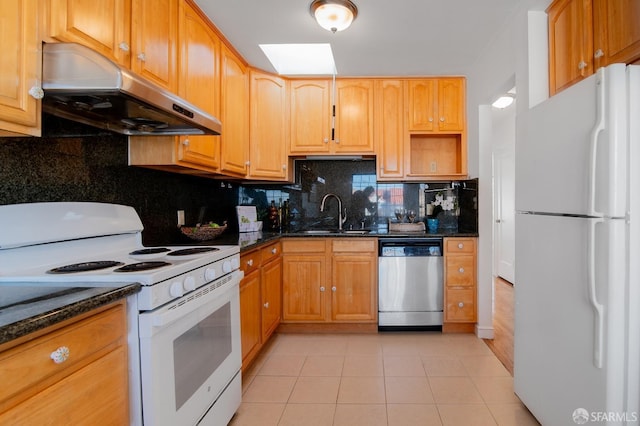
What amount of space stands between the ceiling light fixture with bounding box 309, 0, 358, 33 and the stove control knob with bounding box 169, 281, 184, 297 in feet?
5.83

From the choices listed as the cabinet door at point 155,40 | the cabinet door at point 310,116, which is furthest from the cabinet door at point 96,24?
the cabinet door at point 310,116

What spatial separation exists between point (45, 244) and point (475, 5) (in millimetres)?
2650

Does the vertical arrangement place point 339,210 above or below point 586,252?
above

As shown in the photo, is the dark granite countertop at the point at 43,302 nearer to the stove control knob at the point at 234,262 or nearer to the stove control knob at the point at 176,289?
the stove control knob at the point at 176,289

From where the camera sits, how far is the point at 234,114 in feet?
9.02

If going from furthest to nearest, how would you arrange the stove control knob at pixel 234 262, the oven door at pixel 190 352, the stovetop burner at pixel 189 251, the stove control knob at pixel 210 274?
1. the stove control knob at pixel 234 262
2. the stovetop burner at pixel 189 251
3. the stove control knob at pixel 210 274
4. the oven door at pixel 190 352

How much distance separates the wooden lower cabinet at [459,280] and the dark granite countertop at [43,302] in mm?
2620

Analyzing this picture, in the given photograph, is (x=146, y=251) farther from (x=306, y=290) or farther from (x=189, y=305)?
(x=306, y=290)

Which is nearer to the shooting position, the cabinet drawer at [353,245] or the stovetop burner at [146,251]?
the stovetop burner at [146,251]

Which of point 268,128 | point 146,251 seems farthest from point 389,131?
point 146,251

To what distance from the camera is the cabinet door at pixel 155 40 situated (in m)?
1.60

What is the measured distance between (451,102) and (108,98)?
292 cm

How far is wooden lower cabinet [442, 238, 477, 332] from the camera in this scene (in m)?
3.04

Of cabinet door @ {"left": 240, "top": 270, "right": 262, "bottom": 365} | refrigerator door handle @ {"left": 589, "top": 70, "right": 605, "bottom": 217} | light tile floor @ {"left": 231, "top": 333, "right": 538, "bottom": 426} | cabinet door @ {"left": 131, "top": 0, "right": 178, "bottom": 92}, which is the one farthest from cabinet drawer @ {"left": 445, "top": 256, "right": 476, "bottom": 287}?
cabinet door @ {"left": 131, "top": 0, "right": 178, "bottom": 92}
